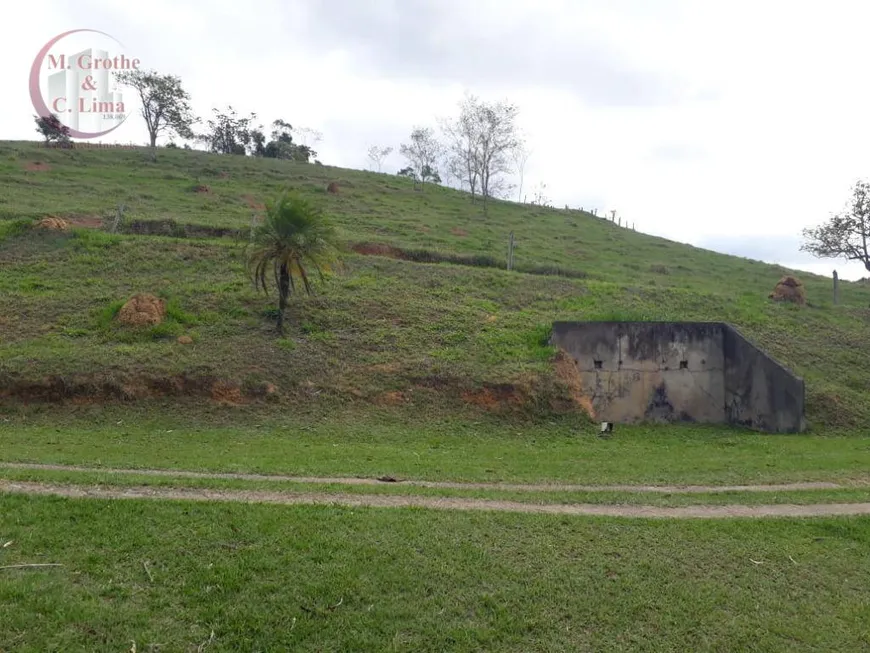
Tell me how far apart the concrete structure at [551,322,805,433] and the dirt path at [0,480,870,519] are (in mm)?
8911

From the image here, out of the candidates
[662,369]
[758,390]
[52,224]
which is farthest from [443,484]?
[52,224]

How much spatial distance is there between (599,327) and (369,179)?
1668 inches

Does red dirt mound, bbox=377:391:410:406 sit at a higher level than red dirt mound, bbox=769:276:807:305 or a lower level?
lower

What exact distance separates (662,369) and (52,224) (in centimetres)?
2535

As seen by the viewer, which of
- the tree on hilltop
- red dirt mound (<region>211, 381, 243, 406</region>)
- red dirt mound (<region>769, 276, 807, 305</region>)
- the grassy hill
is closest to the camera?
red dirt mound (<region>211, 381, 243, 406</region>)

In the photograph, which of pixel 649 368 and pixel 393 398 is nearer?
pixel 393 398

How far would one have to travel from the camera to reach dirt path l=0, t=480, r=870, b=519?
7.81 meters

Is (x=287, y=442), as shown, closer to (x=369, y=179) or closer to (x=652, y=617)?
(x=652, y=617)

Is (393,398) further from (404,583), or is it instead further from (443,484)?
(404,583)

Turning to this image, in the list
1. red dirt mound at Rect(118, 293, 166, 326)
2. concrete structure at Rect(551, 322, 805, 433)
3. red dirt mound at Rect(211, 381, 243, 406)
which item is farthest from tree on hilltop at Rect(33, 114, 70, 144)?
concrete structure at Rect(551, 322, 805, 433)

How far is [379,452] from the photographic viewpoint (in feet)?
41.0

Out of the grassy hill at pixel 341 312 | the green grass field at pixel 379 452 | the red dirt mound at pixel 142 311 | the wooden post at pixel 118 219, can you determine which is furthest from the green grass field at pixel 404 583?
the wooden post at pixel 118 219

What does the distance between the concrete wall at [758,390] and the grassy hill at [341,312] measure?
46.5 inches

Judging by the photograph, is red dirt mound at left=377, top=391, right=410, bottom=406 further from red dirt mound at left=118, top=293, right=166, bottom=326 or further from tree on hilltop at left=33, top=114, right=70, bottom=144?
tree on hilltop at left=33, top=114, right=70, bottom=144
